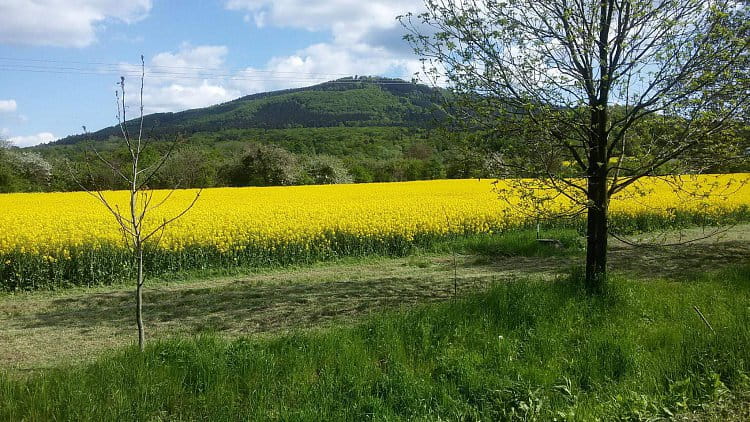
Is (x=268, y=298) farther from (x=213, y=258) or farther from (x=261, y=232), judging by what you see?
(x=261, y=232)

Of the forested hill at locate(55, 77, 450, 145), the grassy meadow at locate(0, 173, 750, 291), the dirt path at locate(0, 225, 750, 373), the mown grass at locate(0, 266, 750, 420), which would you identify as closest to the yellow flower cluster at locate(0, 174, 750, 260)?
the grassy meadow at locate(0, 173, 750, 291)

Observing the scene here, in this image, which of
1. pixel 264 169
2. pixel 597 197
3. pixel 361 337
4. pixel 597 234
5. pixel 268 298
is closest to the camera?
pixel 361 337

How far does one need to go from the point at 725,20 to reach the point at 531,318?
16.4 ft

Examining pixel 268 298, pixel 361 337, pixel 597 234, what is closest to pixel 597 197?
pixel 597 234

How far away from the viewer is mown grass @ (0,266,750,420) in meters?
4.43

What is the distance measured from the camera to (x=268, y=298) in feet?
31.3

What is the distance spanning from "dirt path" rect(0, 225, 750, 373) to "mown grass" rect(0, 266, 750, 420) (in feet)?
6.04

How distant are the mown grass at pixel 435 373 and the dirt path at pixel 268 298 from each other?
1.84 meters

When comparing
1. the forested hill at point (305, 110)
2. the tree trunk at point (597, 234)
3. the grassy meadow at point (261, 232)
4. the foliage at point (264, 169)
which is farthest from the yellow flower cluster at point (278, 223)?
the forested hill at point (305, 110)

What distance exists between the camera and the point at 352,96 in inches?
5022

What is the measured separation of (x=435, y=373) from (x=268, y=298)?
5.08 metres

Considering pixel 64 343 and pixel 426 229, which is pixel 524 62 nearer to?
pixel 64 343

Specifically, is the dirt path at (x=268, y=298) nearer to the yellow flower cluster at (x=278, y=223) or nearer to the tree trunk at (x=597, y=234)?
the yellow flower cluster at (x=278, y=223)

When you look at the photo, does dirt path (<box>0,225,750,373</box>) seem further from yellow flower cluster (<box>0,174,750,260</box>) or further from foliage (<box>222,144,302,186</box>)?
foliage (<box>222,144,302,186</box>)
